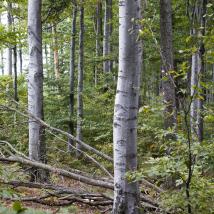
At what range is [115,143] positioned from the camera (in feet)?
13.2

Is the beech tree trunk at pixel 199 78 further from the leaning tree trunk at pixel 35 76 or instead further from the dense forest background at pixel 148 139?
the leaning tree trunk at pixel 35 76

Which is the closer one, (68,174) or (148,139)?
(68,174)

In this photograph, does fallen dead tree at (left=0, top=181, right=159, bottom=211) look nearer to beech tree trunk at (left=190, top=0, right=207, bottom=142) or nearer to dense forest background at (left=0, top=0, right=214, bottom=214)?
dense forest background at (left=0, top=0, right=214, bottom=214)

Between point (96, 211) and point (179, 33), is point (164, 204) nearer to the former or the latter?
point (96, 211)

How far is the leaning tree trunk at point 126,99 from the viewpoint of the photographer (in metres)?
3.89

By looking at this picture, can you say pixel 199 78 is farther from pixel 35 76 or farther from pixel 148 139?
pixel 148 139

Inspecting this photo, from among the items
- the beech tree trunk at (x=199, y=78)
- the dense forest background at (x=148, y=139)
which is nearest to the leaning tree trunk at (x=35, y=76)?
the dense forest background at (x=148, y=139)

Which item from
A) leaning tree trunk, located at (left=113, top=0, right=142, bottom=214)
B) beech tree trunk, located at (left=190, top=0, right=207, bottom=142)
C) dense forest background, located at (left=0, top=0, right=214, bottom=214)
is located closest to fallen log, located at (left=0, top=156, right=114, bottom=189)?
dense forest background, located at (left=0, top=0, right=214, bottom=214)

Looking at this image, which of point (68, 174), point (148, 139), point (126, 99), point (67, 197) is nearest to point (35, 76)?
point (68, 174)

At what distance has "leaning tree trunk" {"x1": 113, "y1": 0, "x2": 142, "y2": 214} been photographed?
3.89 metres

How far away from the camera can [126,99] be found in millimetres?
3926

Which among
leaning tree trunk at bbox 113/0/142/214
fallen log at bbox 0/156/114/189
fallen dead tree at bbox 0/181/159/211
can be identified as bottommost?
fallen dead tree at bbox 0/181/159/211

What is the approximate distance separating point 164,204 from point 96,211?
2.16m

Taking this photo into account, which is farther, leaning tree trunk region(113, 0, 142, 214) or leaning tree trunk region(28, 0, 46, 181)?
leaning tree trunk region(28, 0, 46, 181)
